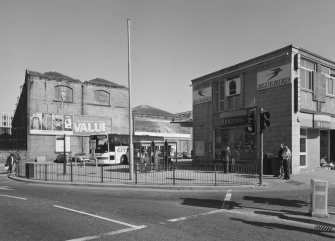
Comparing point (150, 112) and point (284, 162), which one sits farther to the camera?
point (150, 112)

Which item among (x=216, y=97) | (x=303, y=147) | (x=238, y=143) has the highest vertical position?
(x=216, y=97)

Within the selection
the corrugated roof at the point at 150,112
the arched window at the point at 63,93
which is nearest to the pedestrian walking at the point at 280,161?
the arched window at the point at 63,93

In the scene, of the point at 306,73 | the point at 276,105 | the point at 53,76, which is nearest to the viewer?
the point at 276,105

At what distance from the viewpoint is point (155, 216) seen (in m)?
8.51

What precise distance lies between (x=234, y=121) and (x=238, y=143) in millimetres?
1690

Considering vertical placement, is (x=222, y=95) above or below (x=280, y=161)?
above

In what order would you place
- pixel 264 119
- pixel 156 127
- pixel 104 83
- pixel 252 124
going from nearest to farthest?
1. pixel 264 119
2. pixel 252 124
3. pixel 104 83
4. pixel 156 127

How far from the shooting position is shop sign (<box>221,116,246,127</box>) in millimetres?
23203

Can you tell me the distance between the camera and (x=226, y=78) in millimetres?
25344

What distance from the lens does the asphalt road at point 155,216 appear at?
6.75 meters

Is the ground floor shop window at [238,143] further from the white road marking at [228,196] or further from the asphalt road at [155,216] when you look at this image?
the asphalt road at [155,216]

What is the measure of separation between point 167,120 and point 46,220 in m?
51.2

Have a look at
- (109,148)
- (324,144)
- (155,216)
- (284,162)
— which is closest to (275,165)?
(284,162)

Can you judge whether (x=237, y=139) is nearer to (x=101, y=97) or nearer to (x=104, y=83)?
(x=101, y=97)
